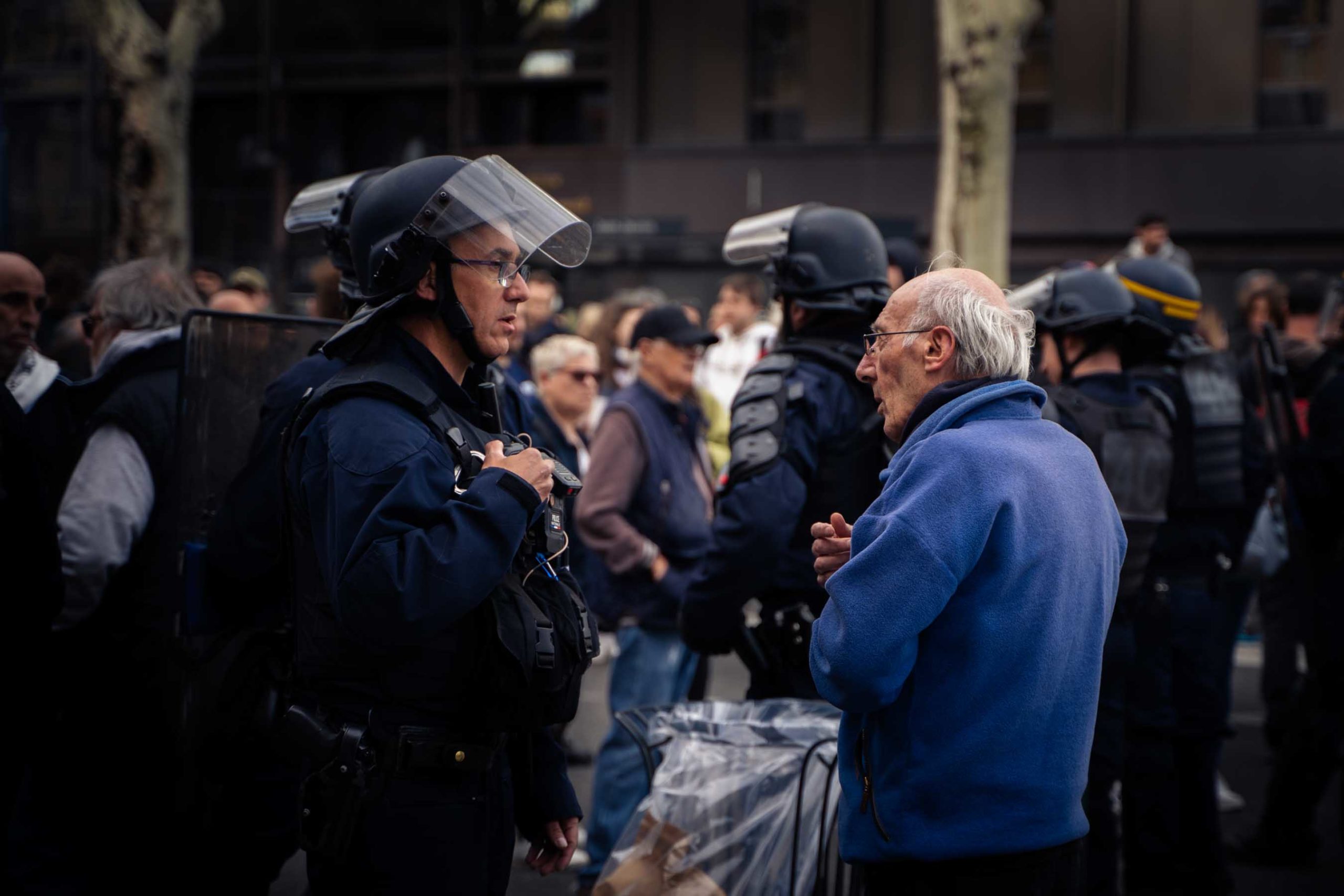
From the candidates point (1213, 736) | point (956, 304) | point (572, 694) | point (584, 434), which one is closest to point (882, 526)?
point (956, 304)

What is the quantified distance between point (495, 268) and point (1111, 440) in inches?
92.7

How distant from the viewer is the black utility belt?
2619 millimetres

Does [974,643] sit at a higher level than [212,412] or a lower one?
lower

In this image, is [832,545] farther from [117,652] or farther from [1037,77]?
[1037,77]

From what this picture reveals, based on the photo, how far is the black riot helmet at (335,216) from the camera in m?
4.05

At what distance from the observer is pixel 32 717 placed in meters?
3.71

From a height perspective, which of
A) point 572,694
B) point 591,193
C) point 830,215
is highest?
point 591,193

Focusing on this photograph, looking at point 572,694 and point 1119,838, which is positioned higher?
point 572,694

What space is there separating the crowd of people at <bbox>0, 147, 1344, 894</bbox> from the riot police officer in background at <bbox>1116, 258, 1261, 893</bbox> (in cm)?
2

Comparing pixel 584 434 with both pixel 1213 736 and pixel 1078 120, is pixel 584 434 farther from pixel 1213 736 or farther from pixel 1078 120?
pixel 1078 120

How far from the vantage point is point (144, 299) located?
427 cm

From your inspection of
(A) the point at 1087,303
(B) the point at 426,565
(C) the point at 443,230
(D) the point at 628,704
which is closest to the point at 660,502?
(D) the point at 628,704

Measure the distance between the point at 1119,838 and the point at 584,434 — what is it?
143 inches

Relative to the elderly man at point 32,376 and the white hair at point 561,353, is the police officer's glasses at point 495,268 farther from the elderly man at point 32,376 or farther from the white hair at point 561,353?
the white hair at point 561,353
